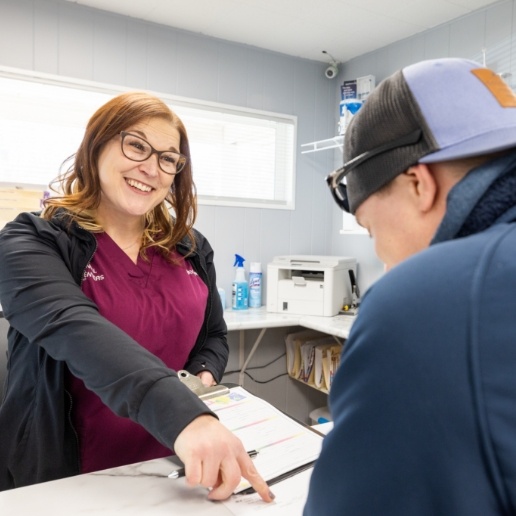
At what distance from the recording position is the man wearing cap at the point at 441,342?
1.30ft

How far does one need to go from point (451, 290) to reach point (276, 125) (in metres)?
3.03

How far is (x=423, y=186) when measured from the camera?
56 cm

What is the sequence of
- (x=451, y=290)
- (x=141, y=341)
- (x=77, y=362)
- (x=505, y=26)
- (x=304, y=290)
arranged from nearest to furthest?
(x=451, y=290), (x=77, y=362), (x=141, y=341), (x=505, y=26), (x=304, y=290)

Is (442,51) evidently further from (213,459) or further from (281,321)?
(213,459)

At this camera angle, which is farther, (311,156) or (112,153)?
(311,156)

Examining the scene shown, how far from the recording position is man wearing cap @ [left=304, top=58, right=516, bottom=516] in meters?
0.40

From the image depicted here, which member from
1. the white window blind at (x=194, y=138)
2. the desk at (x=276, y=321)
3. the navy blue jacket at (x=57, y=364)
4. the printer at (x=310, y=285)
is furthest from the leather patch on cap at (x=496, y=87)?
the white window blind at (x=194, y=138)

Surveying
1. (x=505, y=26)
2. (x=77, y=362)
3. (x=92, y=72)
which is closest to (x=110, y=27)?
(x=92, y=72)

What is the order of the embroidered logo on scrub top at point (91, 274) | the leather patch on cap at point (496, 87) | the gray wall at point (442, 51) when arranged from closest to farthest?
the leather patch on cap at point (496, 87) < the embroidered logo on scrub top at point (91, 274) < the gray wall at point (442, 51)

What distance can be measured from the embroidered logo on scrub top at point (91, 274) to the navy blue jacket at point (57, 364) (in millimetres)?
13

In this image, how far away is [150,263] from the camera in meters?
1.27

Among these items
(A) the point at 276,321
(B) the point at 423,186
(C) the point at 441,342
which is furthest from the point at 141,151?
(A) the point at 276,321

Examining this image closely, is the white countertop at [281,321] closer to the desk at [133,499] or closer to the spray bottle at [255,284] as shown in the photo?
the spray bottle at [255,284]

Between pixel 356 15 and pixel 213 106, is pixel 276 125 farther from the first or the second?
pixel 356 15
